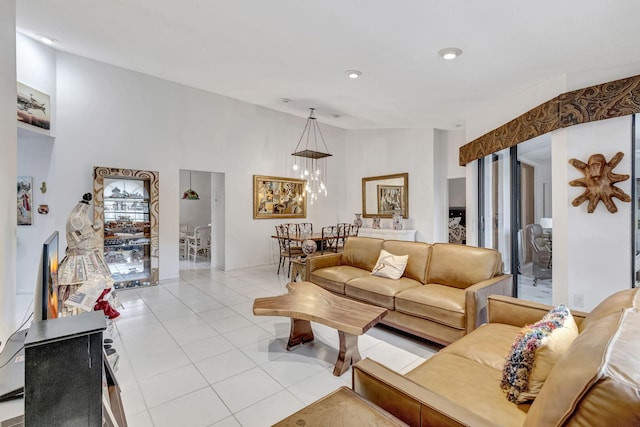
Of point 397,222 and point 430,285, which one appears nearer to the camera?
point 430,285

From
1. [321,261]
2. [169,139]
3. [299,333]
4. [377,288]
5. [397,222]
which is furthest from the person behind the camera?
[397,222]

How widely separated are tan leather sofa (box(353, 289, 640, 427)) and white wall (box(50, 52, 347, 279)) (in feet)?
16.8

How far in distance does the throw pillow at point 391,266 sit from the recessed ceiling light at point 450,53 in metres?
2.28

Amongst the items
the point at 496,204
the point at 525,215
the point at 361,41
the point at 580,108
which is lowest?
the point at 525,215

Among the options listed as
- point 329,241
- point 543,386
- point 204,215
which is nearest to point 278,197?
point 329,241

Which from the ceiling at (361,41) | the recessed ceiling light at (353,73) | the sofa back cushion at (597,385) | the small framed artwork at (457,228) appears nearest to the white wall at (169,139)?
the ceiling at (361,41)

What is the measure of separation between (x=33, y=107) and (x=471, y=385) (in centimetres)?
576

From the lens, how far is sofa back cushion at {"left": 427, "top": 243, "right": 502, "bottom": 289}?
296cm

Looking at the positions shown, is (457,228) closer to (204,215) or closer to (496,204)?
(496,204)

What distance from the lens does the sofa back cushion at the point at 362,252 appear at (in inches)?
159

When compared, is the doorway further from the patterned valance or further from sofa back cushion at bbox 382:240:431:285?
the patterned valance

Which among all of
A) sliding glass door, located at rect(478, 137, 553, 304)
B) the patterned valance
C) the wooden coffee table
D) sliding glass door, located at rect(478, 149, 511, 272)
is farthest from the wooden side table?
sliding glass door, located at rect(478, 149, 511, 272)

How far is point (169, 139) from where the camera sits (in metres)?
5.39

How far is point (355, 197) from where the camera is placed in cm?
826
